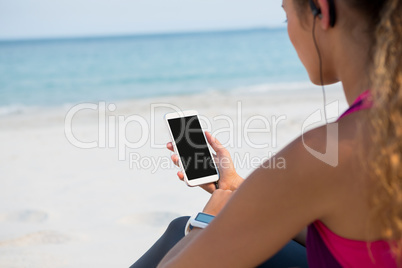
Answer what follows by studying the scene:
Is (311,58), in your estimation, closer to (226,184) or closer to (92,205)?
(226,184)

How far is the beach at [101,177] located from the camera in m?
3.11

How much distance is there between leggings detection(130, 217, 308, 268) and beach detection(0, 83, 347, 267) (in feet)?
3.88

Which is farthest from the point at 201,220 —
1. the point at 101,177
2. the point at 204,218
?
the point at 101,177

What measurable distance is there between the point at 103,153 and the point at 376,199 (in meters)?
→ 4.38

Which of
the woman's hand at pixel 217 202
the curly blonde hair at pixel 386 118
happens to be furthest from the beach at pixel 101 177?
the curly blonde hair at pixel 386 118

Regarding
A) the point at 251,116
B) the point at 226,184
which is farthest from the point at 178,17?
the point at 226,184

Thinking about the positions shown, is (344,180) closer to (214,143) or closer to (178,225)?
(178,225)

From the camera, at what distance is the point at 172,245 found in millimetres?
1718

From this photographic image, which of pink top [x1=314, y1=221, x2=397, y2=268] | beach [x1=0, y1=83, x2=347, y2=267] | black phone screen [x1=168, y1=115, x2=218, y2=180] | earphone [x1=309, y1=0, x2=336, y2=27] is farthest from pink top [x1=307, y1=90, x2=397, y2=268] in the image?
beach [x1=0, y1=83, x2=347, y2=267]

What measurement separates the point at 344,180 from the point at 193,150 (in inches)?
52.1

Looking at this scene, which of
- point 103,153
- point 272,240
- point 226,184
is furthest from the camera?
point 103,153

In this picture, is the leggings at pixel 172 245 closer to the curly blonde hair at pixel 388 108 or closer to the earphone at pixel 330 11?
the curly blonde hair at pixel 388 108

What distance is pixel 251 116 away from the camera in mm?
7090

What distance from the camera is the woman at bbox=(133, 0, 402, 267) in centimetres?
97
